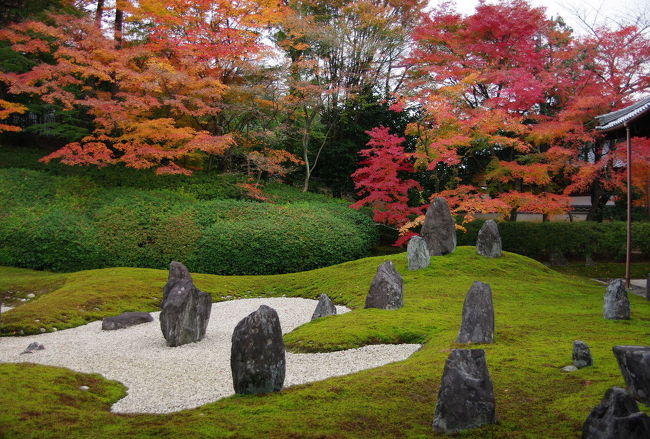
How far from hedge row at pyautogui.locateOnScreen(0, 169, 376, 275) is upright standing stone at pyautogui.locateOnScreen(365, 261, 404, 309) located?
6.59 metres

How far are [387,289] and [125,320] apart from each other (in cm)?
481

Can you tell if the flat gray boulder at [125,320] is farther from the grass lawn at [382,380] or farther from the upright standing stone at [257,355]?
the upright standing stone at [257,355]

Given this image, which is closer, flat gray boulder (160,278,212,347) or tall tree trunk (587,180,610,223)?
flat gray boulder (160,278,212,347)

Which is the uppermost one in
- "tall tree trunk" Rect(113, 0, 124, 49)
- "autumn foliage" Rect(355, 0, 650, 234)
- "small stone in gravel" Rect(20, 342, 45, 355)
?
"tall tree trunk" Rect(113, 0, 124, 49)

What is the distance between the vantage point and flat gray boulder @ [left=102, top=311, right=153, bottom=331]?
9.42 m

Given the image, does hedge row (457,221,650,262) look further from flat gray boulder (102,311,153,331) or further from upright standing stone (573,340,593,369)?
upright standing stone (573,340,593,369)

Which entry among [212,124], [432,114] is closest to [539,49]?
[432,114]

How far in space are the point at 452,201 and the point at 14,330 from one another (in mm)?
12508

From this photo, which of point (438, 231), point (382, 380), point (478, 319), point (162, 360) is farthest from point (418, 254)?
point (382, 380)

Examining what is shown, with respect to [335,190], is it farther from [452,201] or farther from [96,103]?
[96,103]

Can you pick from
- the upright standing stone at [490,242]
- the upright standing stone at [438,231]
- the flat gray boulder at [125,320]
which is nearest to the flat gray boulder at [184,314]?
the flat gray boulder at [125,320]

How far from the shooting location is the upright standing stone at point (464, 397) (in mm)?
3785

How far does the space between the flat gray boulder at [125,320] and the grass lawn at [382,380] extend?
76 cm

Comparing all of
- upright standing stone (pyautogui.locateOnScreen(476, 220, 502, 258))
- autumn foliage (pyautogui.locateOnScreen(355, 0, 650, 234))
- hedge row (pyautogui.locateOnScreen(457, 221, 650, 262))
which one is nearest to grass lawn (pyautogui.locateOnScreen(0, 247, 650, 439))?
upright standing stone (pyautogui.locateOnScreen(476, 220, 502, 258))
